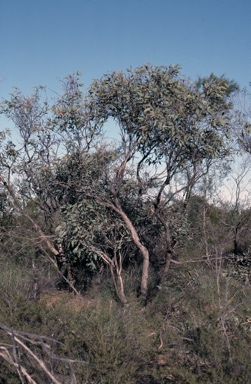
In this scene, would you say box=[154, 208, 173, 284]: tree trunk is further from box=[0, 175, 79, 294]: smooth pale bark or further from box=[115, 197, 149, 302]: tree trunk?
box=[0, 175, 79, 294]: smooth pale bark

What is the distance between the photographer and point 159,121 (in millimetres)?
8562

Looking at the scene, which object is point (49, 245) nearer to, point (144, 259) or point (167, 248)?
point (144, 259)

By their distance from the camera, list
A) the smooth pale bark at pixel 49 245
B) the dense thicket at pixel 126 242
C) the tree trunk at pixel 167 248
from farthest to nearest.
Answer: the smooth pale bark at pixel 49 245 → the tree trunk at pixel 167 248 → the dense thicket at pixel 126 242

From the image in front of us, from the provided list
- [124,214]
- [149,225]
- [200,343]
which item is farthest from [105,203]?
[200,343]

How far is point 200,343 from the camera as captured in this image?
20.6ft

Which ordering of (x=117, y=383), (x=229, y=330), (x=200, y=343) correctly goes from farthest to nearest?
(x=229, y=330), (x=200, y=343), (x=117, y=383)

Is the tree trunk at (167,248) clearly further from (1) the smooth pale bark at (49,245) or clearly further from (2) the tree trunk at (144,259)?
(1) the smooth pale bark at (49,245)

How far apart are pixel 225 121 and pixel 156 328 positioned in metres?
3.31

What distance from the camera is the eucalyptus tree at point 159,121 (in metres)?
8.66

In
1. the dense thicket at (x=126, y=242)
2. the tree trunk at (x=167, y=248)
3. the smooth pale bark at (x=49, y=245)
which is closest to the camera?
the dense thicket at (x=126, y=242)

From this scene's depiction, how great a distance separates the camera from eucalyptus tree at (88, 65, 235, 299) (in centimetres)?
866

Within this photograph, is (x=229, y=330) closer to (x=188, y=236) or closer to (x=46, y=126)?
(x=188, y=236)

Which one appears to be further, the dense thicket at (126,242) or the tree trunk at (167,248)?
the tree trunk at (167,248)

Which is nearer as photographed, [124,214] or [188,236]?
[124,214]
